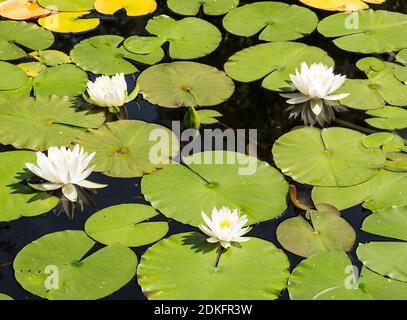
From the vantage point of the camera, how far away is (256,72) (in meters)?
3.99

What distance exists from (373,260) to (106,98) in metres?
1.67

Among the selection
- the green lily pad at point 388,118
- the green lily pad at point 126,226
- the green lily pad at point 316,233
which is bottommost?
the green lily pad at point 316,233

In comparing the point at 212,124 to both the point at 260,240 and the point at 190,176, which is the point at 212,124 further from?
the point at 260,240

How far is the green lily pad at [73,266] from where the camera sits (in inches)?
101

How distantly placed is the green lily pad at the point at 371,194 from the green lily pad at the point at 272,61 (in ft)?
3.09

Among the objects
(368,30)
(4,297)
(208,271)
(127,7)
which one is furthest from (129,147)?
(368,30)

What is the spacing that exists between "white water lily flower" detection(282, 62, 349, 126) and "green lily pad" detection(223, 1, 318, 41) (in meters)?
0.69

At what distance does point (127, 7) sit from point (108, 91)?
1.24m

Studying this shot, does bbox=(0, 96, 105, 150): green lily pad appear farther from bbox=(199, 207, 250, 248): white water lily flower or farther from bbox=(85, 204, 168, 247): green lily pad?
bbox=(199, 207, 250, 248): white water lily flower

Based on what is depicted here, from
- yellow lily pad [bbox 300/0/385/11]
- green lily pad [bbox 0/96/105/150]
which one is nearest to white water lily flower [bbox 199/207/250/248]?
green lily pad [bbox 0/96/105/150]

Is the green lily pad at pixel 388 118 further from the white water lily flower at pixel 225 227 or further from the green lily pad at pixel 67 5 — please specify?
the green lily pad at pixel 67 5

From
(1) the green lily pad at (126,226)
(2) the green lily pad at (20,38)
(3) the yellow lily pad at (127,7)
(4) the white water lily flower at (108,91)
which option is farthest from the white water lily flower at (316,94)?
(2) the green lily pad at (20,38)

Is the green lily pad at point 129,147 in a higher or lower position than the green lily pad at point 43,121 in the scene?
lower
